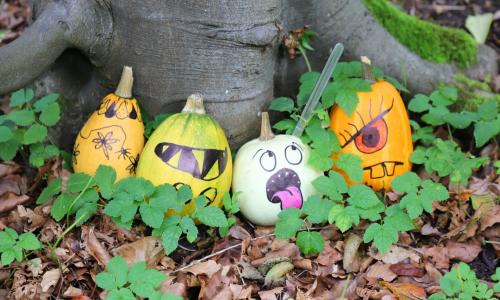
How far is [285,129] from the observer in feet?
10.1

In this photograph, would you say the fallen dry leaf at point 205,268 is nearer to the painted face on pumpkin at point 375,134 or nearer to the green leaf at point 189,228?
the green leaf at point 189,228

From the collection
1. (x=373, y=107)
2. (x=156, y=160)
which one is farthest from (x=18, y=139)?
(x=373, y=107)

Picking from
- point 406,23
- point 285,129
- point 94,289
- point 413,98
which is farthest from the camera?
point 406,23

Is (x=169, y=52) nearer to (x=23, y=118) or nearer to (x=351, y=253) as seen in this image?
(x=23, y=118)

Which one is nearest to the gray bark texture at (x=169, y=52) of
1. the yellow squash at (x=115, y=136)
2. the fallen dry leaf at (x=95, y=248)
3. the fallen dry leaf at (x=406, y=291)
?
the yellow squash at (x=115, y=136)

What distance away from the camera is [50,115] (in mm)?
2834

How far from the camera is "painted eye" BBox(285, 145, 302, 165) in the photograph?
2826 mm

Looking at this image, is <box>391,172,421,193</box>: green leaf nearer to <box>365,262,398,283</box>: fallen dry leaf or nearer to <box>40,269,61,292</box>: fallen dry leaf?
<box>365,262,398,283</box>: fallen dry leaf

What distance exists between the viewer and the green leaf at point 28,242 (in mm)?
2434

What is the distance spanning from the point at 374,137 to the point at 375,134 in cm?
2

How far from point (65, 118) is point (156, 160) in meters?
0.79

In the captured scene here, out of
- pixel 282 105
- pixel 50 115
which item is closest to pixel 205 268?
pixel 282 105

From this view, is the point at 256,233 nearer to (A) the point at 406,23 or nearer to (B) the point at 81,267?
(B) the point at 81,267

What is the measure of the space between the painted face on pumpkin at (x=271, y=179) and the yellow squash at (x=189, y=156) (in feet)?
0.39
